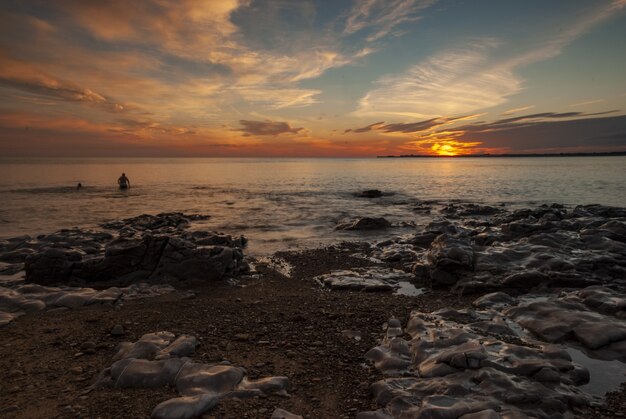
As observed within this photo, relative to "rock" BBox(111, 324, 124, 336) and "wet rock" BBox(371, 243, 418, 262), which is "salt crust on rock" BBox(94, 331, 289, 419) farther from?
"wet rock" BBox(371, 243, 418, 262)

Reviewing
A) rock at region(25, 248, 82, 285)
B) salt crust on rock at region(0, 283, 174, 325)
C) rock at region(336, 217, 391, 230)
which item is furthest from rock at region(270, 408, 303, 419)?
rock at region(336, 217, 391, 230)

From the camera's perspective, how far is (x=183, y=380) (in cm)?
524

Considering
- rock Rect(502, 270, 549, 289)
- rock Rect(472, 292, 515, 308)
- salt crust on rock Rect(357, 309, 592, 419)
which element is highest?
salt crust on rock Rect(357, 309, 592, 419)

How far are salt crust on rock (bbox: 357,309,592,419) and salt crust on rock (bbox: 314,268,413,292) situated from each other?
3.60 m

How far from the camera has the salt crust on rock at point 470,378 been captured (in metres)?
4.58

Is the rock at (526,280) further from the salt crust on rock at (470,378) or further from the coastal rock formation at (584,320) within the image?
the salt crust on rock at (470,378)

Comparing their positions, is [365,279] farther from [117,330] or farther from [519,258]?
[117,330]

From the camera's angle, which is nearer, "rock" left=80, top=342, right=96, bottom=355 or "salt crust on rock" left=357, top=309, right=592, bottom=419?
"salt crust on rock" left=357, top=309, right=592, bottom=419

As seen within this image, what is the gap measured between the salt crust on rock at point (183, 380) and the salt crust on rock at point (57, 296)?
12.5 ft

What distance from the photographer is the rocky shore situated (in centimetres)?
487

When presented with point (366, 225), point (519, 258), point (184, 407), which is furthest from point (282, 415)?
point (366, 225)

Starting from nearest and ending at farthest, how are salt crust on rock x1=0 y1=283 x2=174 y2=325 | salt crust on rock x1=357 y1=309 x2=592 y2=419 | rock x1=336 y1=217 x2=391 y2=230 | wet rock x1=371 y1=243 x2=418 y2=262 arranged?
salt crust on rock x1=357 y1=309 x2=592 y2=419 → salt crust on rock x1=0 y1=283 x2=174 y2=325 → wet rock x1=371 y1=243 x2=418 y2=262 → rock x1=336 y1=217 x2=391 y2=230

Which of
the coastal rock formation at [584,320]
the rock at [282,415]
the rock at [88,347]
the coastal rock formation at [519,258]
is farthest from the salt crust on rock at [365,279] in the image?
the rock at [88,347]

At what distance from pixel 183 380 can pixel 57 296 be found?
6368 mm
